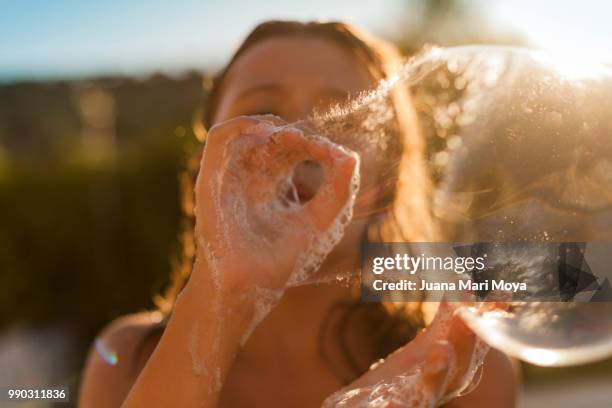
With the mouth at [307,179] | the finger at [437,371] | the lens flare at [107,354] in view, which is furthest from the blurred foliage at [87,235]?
the finger at [437,371]

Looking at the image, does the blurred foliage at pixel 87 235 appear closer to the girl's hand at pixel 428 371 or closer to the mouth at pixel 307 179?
the mouth at pixel 307 179

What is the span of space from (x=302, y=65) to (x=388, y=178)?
322 millimetres

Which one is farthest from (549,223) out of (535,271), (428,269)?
(428,269)

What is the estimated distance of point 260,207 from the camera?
39.9 inches

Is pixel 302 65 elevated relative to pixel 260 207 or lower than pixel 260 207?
elevated

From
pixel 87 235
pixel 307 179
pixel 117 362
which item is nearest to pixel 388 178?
pixel 307 179

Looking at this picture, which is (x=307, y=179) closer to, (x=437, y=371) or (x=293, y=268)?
(x=293, y=268)

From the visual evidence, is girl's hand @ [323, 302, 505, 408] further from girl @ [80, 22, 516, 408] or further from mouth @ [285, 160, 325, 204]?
mouth @ [285, 160, 325, 204]

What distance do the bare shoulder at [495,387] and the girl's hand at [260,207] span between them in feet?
2.42

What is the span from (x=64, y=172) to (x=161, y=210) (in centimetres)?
104

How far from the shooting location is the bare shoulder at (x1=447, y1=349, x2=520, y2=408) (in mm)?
1593

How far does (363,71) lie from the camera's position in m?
1.47

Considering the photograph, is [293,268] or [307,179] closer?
[293,268]

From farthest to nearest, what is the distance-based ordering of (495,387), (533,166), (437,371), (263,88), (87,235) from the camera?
1. (87,235)
2. (495,387)
3. (263,88)
4. (533,166)
5. (437,371)
